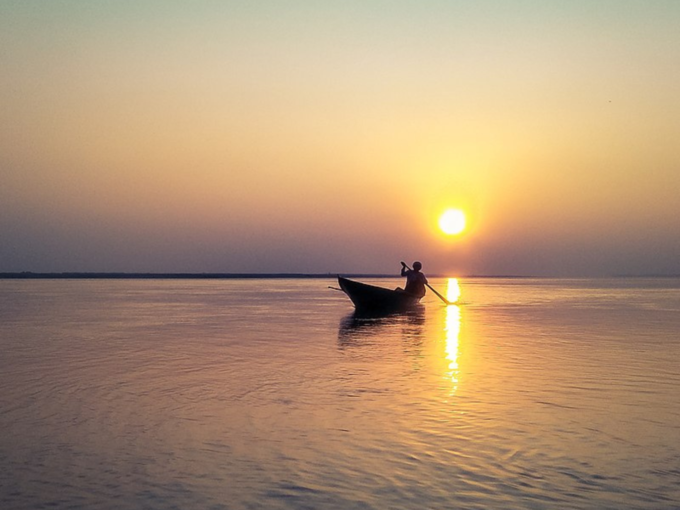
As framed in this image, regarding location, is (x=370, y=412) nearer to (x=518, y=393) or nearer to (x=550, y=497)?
(x=518, y=393)

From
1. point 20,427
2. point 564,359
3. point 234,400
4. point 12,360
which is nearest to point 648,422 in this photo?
point 234,400

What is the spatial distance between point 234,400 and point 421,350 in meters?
9.69

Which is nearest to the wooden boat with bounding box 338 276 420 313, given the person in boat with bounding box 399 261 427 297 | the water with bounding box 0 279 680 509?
the person in boat with bounding box 399 261 427 297

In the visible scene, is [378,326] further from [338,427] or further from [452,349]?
[338,427]

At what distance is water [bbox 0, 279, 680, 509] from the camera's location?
714cm

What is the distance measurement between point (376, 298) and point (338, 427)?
26.7 m

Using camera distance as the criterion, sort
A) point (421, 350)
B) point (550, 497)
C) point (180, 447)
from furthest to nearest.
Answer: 1. point (421, 350)
2. point (180, 447)
3. point (550, 497)

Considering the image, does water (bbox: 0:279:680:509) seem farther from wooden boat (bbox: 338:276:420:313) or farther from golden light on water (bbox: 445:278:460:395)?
wooden boat (bbox: 338:276:420:313)

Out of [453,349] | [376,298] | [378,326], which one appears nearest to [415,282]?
[376,298]

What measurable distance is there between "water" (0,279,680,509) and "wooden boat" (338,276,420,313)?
14908 millimetres

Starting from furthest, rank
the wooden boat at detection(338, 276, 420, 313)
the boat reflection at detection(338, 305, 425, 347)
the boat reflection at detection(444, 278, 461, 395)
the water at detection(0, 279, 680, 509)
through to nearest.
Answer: the wooden boat at detection(338, 276, 420, 313)
the boat reflection at detection(338, 305, 425, 347)
the boat reflection at detection(444, 278, 461, 395)
the water at detection(0, 279, 680, 509)

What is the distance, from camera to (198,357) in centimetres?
1877

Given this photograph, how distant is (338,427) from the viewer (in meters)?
10.2

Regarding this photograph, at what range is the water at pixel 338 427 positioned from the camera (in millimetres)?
7145
